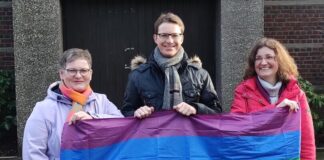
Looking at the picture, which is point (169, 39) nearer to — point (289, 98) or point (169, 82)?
point (169, 82)

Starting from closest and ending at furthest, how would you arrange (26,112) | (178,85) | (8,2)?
(178,85)
(26,112)
(8,2)

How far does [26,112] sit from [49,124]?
430 cm

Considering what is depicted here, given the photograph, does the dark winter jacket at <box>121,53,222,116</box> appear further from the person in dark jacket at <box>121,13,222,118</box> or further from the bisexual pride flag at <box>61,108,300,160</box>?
the bisexual pride flag at <box>61,108,300,160</box>

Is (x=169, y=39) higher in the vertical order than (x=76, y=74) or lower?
higher

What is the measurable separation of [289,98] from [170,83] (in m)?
0.92

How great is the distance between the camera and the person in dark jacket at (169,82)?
3.80 m

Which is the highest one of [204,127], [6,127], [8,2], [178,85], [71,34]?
[8,2]

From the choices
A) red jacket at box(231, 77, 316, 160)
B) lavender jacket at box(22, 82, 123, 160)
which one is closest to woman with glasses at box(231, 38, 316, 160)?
red jacket at box(231, 77, 316, 160)

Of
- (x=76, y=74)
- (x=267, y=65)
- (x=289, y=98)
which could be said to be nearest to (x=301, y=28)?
(x=267, y=65)

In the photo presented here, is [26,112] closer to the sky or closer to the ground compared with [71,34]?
closer to the ground

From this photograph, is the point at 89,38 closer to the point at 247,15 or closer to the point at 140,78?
the point at 247,15

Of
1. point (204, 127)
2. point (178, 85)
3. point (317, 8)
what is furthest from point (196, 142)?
point (317, 8)

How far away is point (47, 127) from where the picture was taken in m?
3.41

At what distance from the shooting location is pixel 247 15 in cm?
760
